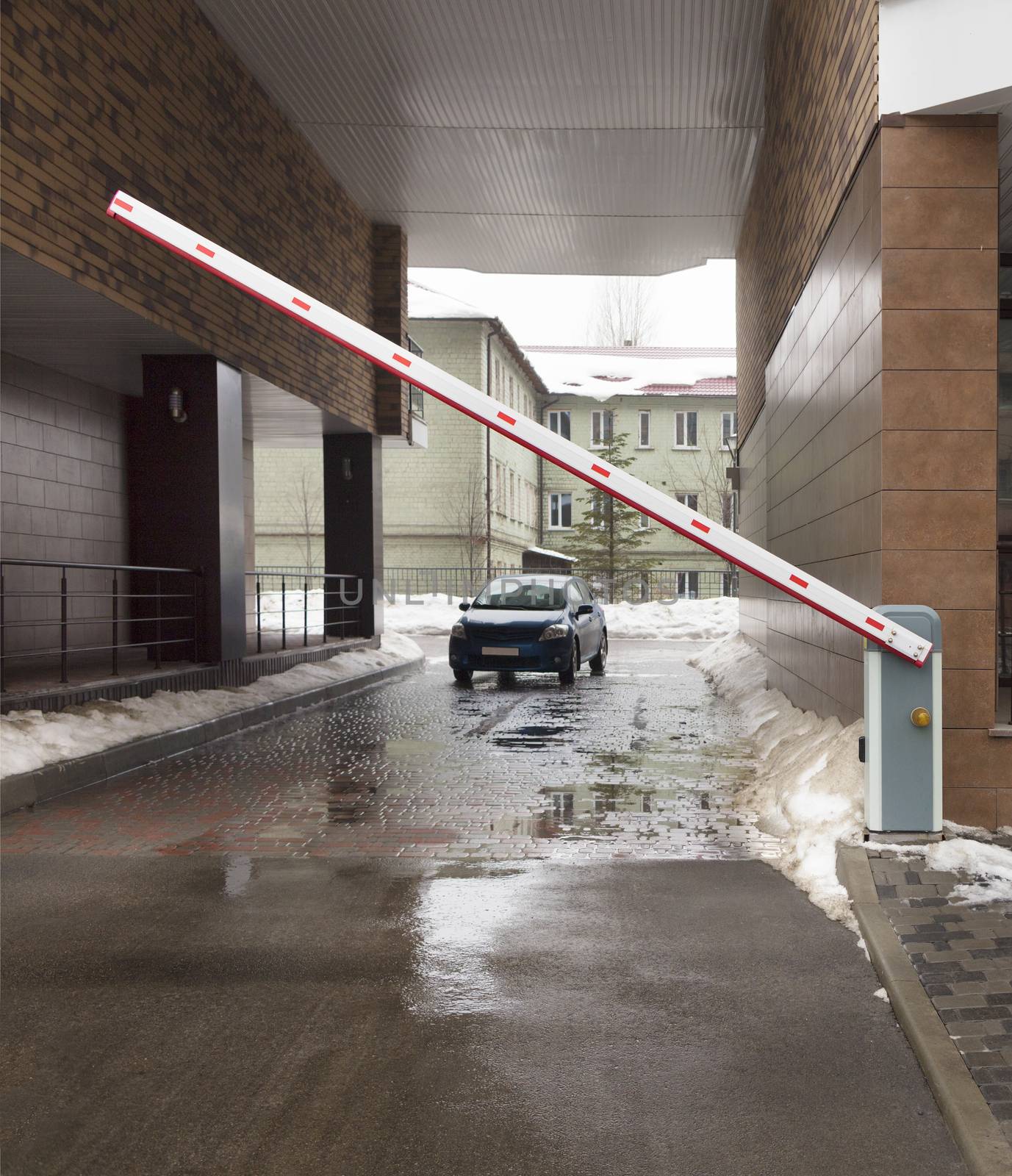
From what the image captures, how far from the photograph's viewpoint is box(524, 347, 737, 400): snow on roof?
167 feet

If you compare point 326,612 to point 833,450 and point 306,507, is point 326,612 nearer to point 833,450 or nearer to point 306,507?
point 833,450

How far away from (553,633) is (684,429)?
38831 millimetres

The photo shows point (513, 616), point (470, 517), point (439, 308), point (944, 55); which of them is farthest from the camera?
point (439, 308)

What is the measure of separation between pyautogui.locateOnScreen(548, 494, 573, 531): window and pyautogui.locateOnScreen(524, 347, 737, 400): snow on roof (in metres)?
4.99

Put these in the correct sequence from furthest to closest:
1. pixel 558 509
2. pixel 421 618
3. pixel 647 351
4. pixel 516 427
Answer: pixel 647 351
pixel 558 509
pixel 421 618
pixel 516 427

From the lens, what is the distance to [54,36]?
8875 millimetres

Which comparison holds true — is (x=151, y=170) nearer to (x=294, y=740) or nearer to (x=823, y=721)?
(x=294, y=740)

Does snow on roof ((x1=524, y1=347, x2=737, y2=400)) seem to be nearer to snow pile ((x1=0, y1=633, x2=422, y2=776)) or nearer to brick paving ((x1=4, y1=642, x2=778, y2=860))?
snow pile ((x1=0, y1=633, x2=422, y2=776))

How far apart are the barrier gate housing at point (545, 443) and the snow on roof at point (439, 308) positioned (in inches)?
1425

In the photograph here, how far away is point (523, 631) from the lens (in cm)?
1580

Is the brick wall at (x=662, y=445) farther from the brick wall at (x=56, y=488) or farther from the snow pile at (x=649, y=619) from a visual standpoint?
the brick wall at (x=56, y=488)

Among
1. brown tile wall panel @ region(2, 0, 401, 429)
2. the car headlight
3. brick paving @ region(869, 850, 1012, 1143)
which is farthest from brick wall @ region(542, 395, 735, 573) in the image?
brick paving @ region(869, 850, 1012, 1143)

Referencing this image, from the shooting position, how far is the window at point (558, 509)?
175 feet

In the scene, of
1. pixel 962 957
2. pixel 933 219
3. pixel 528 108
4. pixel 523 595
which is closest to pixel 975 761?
pixel 962 957
